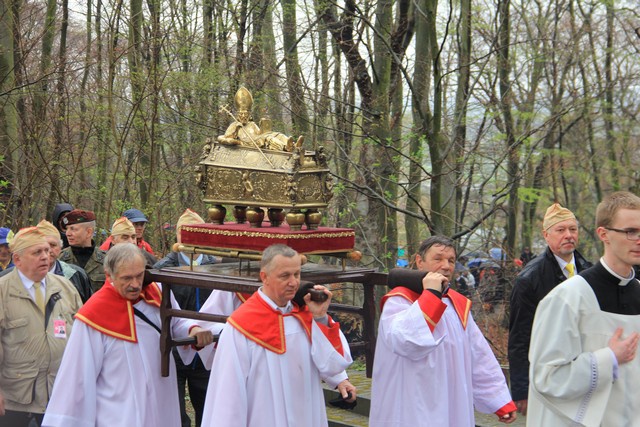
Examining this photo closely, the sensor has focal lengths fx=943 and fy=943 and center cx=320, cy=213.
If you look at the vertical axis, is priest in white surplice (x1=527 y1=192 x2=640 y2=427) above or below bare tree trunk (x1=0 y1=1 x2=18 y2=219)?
below

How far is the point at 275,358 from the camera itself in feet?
18.1

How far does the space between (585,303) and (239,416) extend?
2.03 metres

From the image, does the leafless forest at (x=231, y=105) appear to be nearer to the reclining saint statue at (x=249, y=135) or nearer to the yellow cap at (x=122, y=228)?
the yellow cap at (x=122, y=228)

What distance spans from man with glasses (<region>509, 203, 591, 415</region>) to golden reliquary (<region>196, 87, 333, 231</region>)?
1957mm

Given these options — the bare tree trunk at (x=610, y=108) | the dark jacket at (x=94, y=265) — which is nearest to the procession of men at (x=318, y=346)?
the dark jacket at (x=94, y=265)

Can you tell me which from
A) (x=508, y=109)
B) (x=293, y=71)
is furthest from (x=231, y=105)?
(x=508, y=109)

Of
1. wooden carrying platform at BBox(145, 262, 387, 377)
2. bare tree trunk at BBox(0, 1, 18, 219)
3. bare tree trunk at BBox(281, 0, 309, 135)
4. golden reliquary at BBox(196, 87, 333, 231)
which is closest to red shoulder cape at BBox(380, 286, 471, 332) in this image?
wooden carrying platform at BBox(145, 262, 387, 377)

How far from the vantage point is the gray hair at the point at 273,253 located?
536 cm

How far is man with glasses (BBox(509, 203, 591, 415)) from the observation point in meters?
7.11

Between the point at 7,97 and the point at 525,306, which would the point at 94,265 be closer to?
the point at 525,306

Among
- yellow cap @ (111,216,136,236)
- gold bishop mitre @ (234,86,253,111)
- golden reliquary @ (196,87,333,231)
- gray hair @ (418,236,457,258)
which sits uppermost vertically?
gold bishop mitre @ (234,86,253,111)

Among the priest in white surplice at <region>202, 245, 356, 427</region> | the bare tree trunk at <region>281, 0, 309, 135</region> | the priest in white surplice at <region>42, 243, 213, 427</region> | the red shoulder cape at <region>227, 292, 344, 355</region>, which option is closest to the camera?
the priest in white surplice at <region>202, 245, 356, 427</region>

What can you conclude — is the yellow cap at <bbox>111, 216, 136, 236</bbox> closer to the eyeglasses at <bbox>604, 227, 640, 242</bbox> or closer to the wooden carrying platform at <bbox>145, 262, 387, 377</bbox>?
the wooden carrying platform at <bbox>145, 262, 387, 377</bbox>

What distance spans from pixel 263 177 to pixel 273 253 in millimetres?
935
